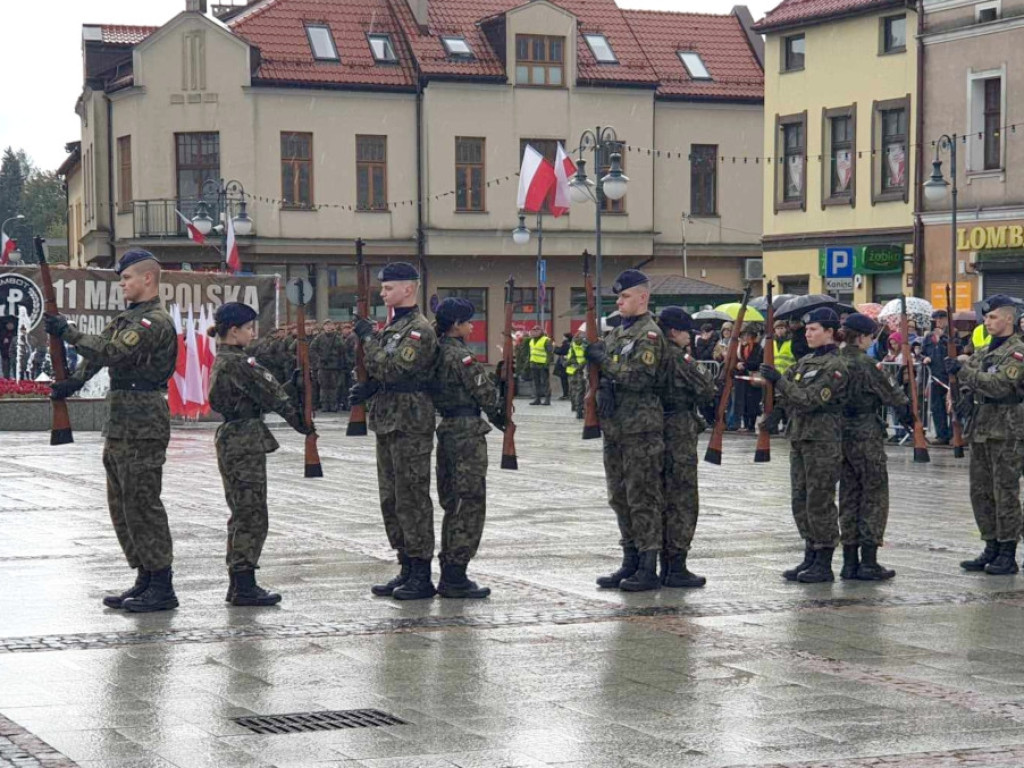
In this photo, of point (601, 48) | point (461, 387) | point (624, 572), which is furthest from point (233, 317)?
point (601, 48)

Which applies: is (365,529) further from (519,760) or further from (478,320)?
(478,320)

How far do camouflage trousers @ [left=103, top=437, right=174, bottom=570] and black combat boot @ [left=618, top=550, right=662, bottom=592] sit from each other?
8.90 ft

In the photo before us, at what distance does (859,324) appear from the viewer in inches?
480

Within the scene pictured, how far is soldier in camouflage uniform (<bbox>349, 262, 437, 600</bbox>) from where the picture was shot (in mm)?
11078

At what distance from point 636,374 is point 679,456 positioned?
2.10 feet

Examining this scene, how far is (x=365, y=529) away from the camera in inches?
593

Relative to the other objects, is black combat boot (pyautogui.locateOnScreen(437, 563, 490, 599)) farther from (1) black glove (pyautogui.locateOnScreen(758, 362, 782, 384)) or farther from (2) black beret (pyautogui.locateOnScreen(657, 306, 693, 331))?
(1) black glove (pyautogui.locateOnScreen(758, 362, 782, 384))

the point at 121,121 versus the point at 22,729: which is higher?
the point at 121,121

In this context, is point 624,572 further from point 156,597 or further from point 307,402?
point 156,597

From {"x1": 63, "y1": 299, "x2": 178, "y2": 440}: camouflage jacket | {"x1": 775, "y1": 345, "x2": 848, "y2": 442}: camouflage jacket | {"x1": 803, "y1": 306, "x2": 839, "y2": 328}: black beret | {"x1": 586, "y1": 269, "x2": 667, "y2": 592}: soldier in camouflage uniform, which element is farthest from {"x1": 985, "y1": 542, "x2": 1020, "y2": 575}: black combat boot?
{"x1": 63, "y1": 299, "x2": 178, "y2": 440}: camouflage jacket

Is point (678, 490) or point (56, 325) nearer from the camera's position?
point (56, 325)

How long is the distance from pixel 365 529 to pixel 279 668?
19.9ft

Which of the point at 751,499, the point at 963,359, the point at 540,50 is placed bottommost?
the point at 751,499

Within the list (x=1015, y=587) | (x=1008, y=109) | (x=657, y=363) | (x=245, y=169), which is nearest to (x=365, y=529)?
(x=657, y=363)
